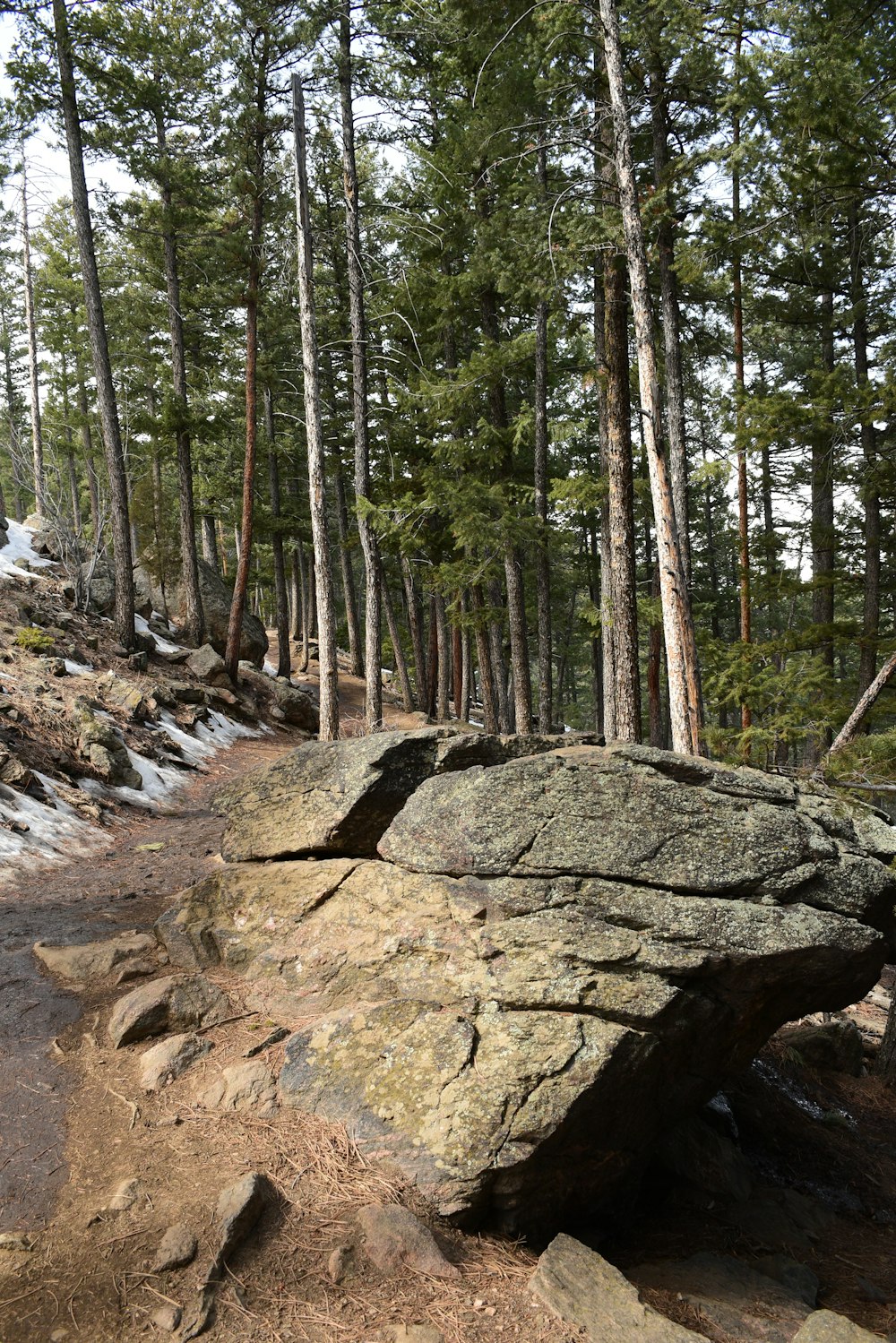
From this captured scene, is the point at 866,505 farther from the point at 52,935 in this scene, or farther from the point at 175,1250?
the point at 175,1250

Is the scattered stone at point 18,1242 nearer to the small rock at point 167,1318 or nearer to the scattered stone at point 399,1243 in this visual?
the small rock at point 167,1318

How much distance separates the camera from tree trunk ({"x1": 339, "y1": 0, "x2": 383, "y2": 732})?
14.5 m

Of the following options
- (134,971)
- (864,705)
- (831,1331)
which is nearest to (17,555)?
(134,971)

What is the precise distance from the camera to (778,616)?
34.2 metres

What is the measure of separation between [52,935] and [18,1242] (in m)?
3.27

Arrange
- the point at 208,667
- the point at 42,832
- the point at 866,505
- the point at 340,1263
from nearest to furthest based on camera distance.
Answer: the point at 340,1263
the point at 42,832
the point at 866,505
the point at 208,667

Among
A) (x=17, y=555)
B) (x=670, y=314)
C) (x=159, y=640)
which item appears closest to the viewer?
(x=670, y=314)

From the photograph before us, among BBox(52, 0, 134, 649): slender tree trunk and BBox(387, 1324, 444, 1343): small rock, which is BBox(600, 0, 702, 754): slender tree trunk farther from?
BBox(52, 0, 134, 649): slender tree trunk

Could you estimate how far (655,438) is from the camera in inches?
375

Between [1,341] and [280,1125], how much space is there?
48461 mm

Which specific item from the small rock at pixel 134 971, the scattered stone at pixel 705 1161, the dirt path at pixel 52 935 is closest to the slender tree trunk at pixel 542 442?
the dirt path at pixel 52 935

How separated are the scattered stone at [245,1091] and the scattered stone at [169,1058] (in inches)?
11.4

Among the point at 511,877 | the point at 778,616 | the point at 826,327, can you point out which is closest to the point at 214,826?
the point at 511,877

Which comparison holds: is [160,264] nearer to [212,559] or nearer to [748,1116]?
[212,559]
